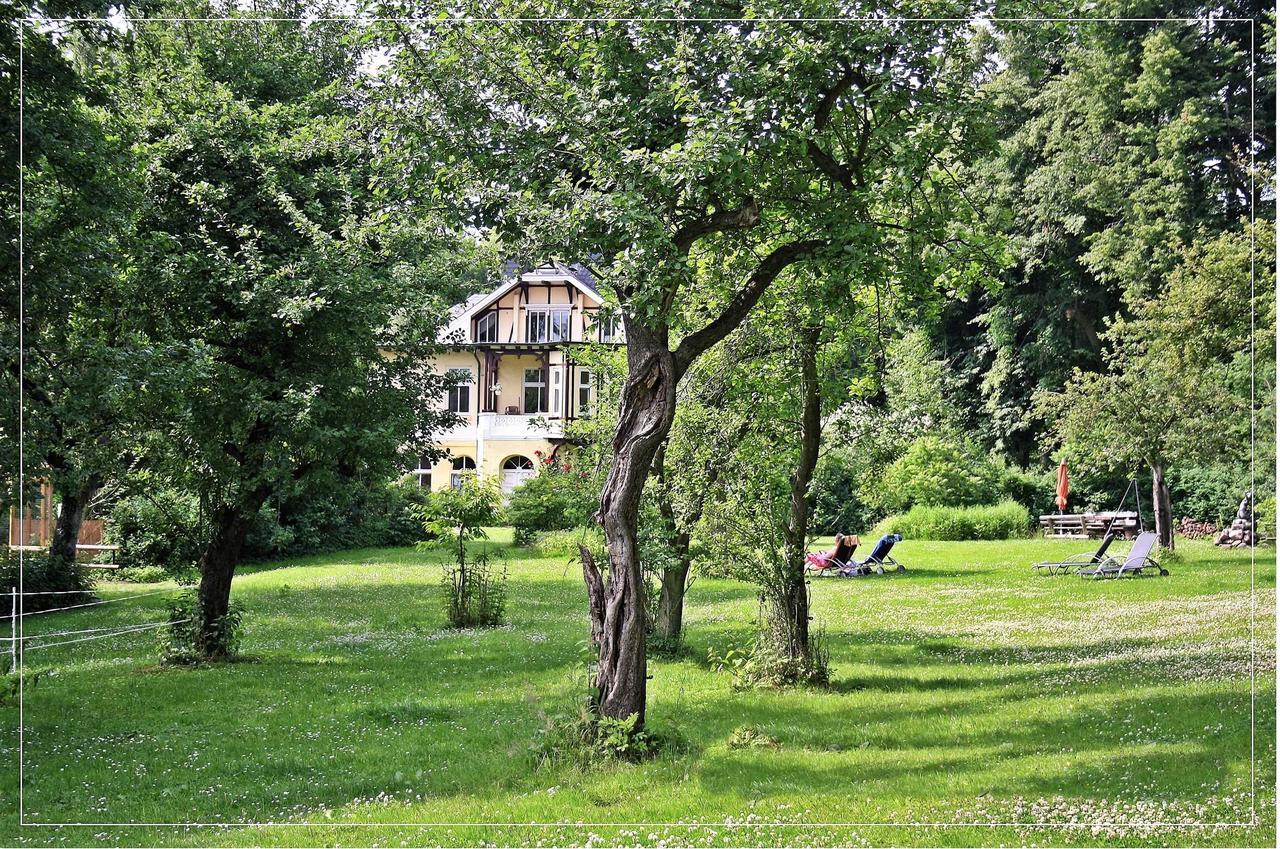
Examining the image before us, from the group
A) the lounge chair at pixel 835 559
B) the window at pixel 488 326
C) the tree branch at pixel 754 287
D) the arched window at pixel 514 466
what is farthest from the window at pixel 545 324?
the tree branch at pixel 754 287

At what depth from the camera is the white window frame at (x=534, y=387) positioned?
4041cm

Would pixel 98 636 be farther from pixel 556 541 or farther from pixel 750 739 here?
pixel 750 739

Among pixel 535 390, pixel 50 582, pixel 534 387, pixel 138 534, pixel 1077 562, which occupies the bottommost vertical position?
pixel 50 582

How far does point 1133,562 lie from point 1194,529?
147 inches

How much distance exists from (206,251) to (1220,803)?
11.7 m

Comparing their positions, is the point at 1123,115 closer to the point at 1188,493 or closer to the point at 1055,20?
the point at 1188,493

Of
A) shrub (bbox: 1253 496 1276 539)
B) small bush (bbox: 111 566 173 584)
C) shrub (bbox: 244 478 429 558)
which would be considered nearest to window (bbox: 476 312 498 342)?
shrub (bbox: 244 478 429 558)

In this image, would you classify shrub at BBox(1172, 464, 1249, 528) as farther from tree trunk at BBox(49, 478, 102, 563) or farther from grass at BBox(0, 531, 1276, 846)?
tree trunk at BBox(49, 478, 102, 563)

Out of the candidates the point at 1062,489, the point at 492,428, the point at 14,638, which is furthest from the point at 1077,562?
the point at 492,428

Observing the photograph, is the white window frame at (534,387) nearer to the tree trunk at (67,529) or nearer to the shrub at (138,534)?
the shrub at (138,534)

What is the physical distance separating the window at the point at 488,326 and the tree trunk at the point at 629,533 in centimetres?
3379

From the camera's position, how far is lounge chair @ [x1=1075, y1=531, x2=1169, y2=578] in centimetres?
1480

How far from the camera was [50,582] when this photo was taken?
62.6 ft

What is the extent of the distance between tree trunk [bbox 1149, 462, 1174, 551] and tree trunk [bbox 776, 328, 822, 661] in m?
5.42
